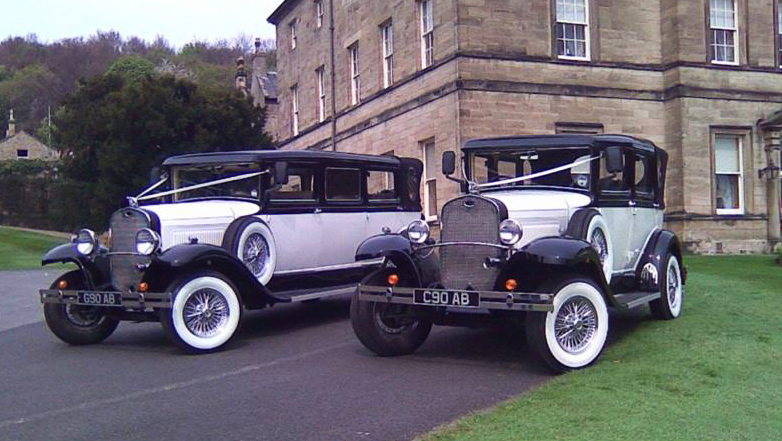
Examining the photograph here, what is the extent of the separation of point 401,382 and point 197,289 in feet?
9.27

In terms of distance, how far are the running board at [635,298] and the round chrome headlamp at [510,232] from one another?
1.49m

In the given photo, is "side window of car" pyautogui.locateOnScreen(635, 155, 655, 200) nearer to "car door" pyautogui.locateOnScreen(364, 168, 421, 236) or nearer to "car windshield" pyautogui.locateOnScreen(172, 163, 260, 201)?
"car door" pyautogui.locateOnScreen(364, 168, 421, 236)

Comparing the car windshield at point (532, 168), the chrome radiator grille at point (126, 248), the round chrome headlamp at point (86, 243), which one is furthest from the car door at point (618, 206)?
the round chrome headlamp at point (86, 243)

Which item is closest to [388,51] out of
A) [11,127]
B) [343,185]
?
[343,185]

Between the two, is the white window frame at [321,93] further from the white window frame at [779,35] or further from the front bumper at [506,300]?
the front bumper at [506,300]

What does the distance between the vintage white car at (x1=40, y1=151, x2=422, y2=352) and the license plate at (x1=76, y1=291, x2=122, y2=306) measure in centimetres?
1

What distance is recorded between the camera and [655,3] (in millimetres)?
22391

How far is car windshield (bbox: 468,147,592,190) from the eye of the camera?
8.59 metres

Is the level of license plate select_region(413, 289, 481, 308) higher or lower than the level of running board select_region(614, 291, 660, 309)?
higher

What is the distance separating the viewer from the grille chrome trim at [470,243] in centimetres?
752

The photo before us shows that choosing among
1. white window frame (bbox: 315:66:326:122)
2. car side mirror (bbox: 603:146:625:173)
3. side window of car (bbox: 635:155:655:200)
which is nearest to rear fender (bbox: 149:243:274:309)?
car side mirror (bbox: 603:146:625:173)

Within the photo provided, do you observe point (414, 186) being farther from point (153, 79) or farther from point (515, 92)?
point (153, 79)

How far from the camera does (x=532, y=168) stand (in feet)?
29.3

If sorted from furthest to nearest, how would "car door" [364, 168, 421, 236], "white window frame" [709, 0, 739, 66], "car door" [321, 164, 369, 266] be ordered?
1. "white window frame" [709, 0, 739, 66]
2. "car door" [364, 168, 421, 236]
3. "car door" [321, 164, 369, 266]
